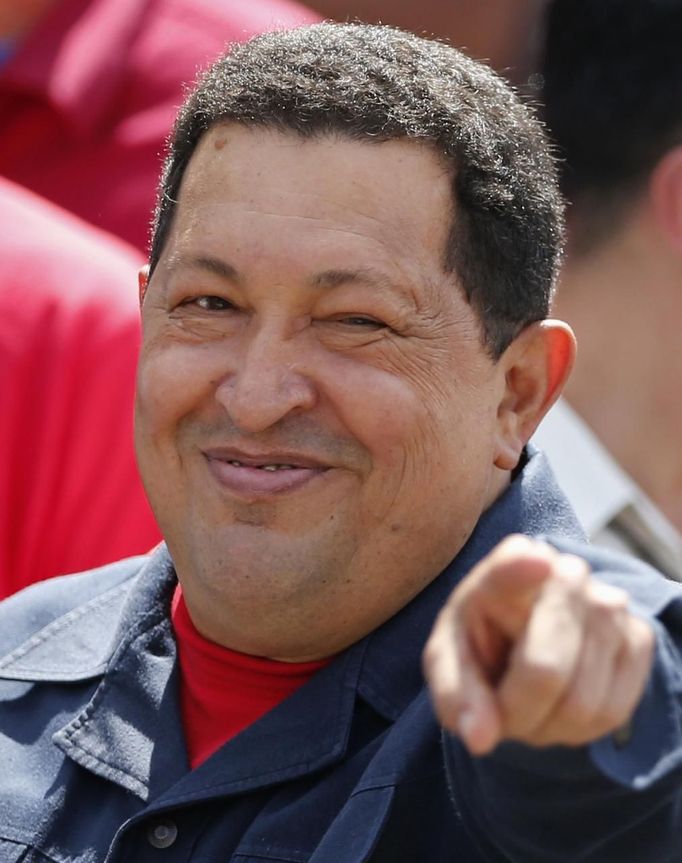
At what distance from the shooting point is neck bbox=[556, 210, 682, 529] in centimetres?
369

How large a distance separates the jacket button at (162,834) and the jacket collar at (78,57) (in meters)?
1.96

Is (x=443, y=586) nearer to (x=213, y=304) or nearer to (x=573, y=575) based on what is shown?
(x=213, y=304)

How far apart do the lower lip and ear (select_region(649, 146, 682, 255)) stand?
1.68 meters

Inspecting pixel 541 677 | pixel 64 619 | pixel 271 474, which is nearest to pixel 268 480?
pixel 271 474

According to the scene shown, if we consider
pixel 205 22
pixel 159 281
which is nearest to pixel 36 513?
pixel 159 281

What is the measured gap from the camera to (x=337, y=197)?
2188 millimetres

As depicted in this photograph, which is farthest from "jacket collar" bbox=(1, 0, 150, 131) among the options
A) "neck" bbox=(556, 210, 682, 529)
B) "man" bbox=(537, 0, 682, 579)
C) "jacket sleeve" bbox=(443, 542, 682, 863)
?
"jacket sleeve" bbox=(443, 542, 682, 863)

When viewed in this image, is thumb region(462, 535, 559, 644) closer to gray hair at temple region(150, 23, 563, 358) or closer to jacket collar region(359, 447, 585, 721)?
jacket collar region(359, 447, 585, 721)

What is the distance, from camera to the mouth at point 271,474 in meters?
2.19

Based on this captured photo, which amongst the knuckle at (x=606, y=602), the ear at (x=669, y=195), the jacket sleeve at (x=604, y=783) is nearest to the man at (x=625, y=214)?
the ear at (x=669, y=195)

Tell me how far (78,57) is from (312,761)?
6.99ft

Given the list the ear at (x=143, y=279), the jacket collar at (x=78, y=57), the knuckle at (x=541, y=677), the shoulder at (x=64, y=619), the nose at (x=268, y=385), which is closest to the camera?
the knuckle at (x=541, y=677)

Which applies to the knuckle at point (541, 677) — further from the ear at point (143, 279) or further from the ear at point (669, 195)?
the ear at point (669, 195)

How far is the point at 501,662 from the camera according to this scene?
4.95ft
